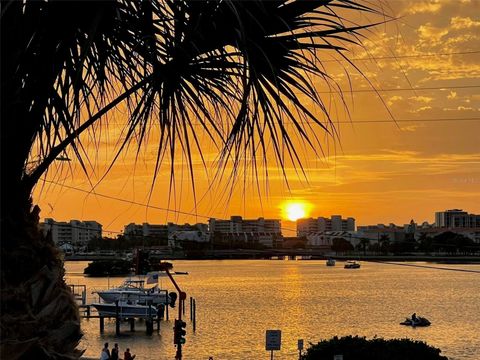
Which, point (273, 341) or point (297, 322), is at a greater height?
point (273, 341)

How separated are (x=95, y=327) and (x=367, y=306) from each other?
34.5m

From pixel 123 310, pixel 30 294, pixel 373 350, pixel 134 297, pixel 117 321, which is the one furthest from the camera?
pixel 134 297

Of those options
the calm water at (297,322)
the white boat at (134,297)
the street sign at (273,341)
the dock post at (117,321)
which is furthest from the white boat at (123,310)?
the street sign at (273,341)

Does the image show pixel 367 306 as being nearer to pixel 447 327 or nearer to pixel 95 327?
pixel 447 327

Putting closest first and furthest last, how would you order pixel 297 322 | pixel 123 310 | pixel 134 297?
pixel 123 310
pixel 297 322
pixel 134 297

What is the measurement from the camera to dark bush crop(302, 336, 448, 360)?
70.2 ft

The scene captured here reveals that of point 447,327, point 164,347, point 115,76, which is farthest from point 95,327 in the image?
point 115,76

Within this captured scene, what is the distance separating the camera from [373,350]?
867 inches

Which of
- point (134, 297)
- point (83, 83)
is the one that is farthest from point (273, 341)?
point (134, 297)

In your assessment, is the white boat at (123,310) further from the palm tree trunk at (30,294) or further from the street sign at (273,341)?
the palm tree trunk at (30,294)

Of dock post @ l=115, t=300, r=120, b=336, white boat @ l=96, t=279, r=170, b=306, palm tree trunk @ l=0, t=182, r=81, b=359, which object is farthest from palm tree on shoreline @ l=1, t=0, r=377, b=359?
white boat @ l=96, t=279, r=170, b=306

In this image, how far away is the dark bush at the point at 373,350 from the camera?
2139 cm

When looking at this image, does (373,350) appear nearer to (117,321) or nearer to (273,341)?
(273,341)

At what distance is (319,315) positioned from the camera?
8000cm
